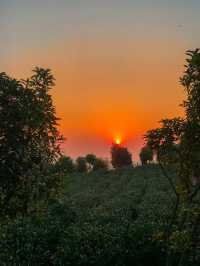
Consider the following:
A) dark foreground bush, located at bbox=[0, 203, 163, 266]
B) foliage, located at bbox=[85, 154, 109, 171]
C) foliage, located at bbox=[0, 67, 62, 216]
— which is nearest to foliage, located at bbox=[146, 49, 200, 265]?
foliage, located at bbox=[0, 67, 62, 216]

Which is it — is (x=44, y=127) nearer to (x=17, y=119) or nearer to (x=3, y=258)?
(x=17, y=119)

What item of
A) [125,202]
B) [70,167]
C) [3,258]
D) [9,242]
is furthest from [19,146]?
[125,202]

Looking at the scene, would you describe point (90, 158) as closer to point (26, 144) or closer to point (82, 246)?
point (82, 246)

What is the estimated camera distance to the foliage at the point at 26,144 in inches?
609

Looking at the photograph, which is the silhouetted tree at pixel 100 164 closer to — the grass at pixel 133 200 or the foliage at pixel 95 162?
the foliage at pixel 95 162

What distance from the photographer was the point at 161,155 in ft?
58.8

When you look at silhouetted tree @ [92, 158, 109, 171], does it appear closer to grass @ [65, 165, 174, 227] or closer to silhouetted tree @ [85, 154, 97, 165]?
silhouetted tree @ [85, 154, 97, 165]

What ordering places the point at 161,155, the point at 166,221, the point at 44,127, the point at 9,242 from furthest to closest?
the point at 166,221, the point at 9,242, the point at 161,155, the point at 44,127

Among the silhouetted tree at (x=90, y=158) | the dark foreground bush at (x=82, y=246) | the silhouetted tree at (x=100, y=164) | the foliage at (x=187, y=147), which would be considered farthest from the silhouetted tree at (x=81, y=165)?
the foliage at (x=187, y=147)

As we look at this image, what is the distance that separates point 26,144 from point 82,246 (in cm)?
1738

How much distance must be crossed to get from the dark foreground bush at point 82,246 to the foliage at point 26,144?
46.7 ft

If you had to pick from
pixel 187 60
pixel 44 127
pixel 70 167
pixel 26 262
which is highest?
pixel 187 60

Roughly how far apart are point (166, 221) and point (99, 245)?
6.11 metres

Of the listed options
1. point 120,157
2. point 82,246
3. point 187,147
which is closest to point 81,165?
point 120,157
